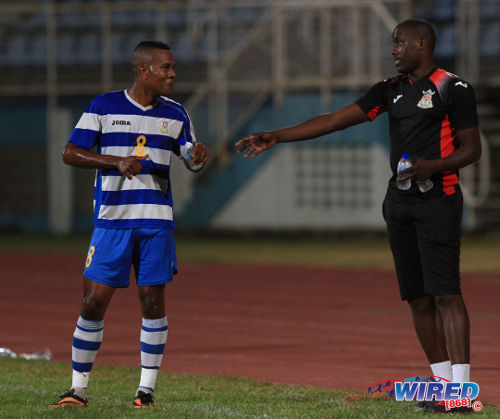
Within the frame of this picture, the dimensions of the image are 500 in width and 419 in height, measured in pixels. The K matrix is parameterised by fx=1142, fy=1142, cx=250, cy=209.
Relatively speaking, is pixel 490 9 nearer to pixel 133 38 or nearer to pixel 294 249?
pixel 294 249

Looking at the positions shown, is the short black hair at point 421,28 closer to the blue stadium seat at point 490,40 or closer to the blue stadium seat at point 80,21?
the blue stadium seat at point 490,40

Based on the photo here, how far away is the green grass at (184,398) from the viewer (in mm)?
6543

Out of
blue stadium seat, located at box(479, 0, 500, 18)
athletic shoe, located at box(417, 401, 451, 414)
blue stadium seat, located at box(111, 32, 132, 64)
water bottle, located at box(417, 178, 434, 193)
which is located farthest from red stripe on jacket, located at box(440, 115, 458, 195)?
blue stadium seat, located at box(111, 32, 132, 64)

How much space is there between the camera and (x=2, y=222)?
2947cm

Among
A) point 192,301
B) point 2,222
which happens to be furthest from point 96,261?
point 2,222

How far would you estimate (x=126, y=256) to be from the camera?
22.4 feet

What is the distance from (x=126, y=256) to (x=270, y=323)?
5.23 metres

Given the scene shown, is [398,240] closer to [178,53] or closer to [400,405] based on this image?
[400,405]

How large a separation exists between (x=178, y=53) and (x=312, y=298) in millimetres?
14617

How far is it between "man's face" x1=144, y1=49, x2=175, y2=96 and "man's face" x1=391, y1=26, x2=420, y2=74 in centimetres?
135

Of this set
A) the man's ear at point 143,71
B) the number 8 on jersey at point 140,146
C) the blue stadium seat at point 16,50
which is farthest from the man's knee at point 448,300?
the blue stadium seat at point 16,50

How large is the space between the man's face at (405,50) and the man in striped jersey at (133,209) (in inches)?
50.6

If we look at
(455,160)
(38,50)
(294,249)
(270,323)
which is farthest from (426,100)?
(38,50)

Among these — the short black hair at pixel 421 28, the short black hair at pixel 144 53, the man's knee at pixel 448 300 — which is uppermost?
the short black hair at pixel 421 28
